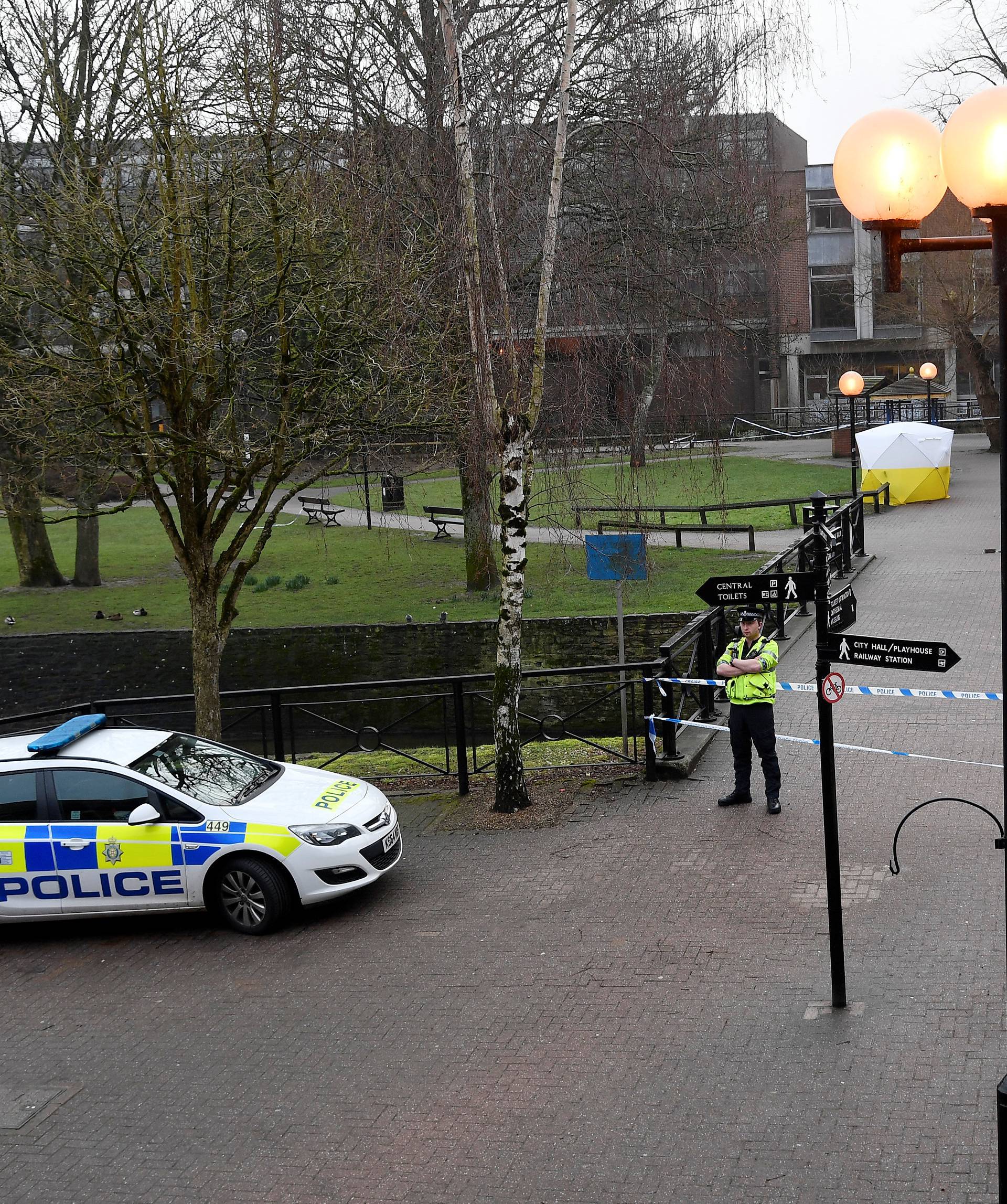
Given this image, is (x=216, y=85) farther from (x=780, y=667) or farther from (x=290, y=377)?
(x=780, y=667)

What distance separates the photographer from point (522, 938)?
29.0 feet

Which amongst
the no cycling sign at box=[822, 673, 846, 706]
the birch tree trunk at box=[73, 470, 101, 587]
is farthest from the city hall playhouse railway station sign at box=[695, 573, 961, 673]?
the birch tree trunk at box=[73, 470, 101, 587]

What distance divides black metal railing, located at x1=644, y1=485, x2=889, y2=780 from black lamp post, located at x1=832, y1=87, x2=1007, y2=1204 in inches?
120

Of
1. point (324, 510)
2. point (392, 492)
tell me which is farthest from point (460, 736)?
point (324, 510)

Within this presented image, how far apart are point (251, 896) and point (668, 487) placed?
23963 mm

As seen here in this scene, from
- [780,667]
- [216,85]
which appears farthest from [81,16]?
[780,667]

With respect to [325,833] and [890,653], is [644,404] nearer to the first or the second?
[325,833]

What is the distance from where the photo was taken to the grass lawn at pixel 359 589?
23906 mm

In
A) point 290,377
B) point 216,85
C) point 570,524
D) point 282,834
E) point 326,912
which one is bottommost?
point 326,912

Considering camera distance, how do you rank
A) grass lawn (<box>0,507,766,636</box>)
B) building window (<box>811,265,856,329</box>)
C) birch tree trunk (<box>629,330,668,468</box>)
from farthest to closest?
building window (<box>811,265,856,329</box>), grass lawn (<box>0,507,766,636</box>), birch tree trunk (<box>629,330,668,468</box>)

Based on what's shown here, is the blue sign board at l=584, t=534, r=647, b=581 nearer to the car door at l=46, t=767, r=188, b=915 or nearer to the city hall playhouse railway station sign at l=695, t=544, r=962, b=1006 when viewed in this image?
the city hall playhouse railway station sign at l=695, t=544, r=962, b=1006

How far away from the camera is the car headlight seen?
366 inches

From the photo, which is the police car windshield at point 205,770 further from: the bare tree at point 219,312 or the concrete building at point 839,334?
the concrete building at point 839,334

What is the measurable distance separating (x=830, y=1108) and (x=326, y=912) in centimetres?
454
